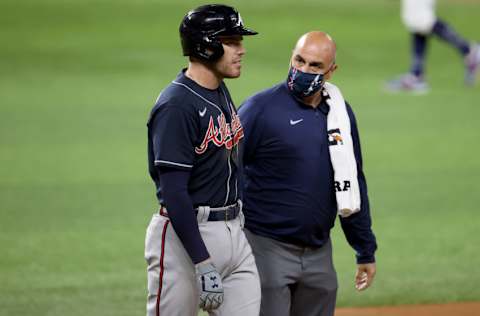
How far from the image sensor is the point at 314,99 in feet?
17.6

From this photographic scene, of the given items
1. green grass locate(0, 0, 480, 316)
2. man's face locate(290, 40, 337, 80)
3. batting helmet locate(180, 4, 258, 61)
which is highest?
batting helmet locate(180, 4, 258, 61)

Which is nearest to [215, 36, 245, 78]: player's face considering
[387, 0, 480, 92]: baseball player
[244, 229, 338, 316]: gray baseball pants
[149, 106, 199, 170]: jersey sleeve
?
[149, 106, 199, 170]: jersey sleeve

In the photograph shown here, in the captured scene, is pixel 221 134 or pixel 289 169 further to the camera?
pixel 289 169

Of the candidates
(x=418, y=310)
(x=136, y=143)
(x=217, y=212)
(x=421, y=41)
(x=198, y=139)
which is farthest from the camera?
(x=421, y=41)

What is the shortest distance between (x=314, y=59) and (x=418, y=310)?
9.42 feet

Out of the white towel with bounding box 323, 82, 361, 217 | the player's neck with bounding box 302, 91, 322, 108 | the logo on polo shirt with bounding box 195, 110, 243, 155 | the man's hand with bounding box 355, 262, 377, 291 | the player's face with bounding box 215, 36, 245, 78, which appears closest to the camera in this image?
the logo on polo shirt with bounding box 195, 110, 243, 155

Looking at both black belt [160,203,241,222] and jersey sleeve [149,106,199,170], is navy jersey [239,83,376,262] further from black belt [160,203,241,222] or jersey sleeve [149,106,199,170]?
jersey sleeve [149,106,199,170]

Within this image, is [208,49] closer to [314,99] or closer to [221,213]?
[221,213]

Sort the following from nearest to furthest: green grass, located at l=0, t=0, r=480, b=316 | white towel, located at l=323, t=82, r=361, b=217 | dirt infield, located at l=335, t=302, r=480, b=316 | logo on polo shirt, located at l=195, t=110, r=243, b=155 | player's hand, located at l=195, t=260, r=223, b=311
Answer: player's hand, located at l=195, t=260, r=223, b=311 < logo on polo shirt, located at l=195, t=110, r=243, b=155 < white towel, located at l=323, t=82, r=361, b=217 < dirt infield, located at l=335, t=302, r=480, b=316 < green grass, located at l=0, t=0, r=480, b=316

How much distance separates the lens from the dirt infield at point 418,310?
732 cm

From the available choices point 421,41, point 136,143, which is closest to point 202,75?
point 136,143

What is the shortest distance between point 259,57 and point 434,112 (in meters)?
5.29

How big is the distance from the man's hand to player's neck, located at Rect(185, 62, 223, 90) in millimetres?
1422

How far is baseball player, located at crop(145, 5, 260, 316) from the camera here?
445 centimetres
